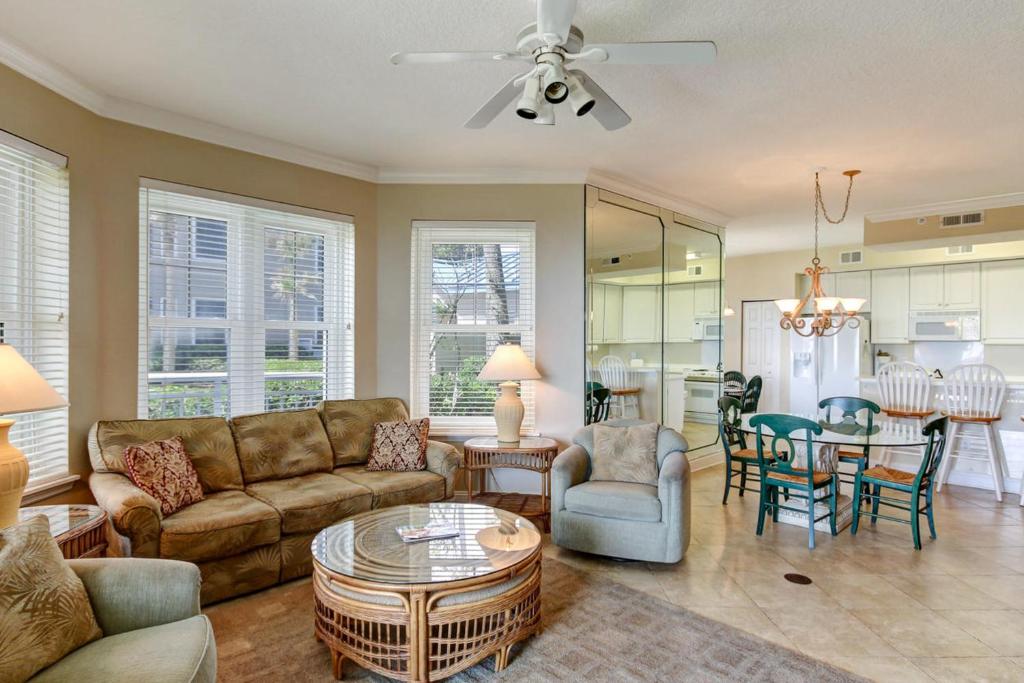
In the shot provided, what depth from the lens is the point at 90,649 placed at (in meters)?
1.70

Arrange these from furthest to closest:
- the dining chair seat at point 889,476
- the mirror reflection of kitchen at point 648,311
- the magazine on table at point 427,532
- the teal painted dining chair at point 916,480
A: the mirror reflection of kitchen at point 648,311 → the dining chair seat at point 889,476 → the teal painted dining chair at point 916,480 → the magazine on table at point 427,532

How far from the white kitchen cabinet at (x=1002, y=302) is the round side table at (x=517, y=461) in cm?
587

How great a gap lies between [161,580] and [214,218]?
2.73m

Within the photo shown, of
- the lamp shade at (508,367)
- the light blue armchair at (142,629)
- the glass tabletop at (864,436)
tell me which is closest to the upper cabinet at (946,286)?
the glass tabletop at (864,436)

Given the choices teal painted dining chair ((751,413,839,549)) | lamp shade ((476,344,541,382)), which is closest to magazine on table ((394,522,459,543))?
lamp shade ((476,344,541,382))

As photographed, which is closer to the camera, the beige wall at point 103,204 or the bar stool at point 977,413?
the beige wall at point 103,204

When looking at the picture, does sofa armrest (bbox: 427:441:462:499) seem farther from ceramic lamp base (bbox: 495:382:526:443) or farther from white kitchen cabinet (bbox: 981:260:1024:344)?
white kitchen cabinet (bbox: 981:260:1024:344)

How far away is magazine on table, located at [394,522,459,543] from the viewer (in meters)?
2.62

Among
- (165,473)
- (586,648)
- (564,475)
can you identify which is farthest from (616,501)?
(165,473)

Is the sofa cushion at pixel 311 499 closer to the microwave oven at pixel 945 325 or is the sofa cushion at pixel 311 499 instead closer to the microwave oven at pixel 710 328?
the microwave oven at pixel 710 328

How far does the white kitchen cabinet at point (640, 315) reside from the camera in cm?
523

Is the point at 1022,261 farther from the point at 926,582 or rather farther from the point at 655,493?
→ the point at 655,493

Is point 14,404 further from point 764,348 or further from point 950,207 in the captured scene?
point 764,348

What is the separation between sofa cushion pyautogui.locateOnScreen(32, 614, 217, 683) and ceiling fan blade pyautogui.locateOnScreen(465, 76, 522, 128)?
7.55 ft
